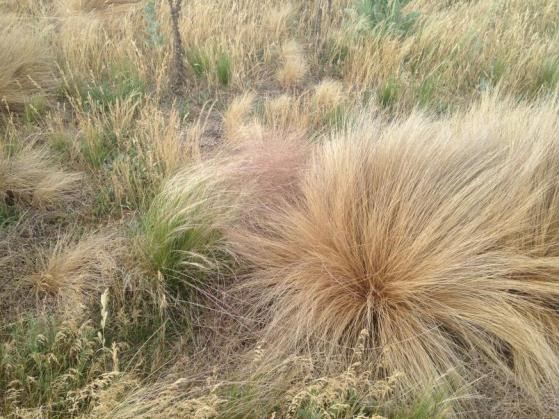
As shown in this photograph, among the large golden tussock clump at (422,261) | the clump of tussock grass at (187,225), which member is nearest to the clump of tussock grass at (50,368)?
the clump of tussock grass at (187,225)

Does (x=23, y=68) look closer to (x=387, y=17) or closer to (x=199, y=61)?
(x=199, y=61)

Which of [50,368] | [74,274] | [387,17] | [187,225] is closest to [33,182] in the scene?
[74,274]

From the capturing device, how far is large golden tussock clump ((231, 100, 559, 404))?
1875 millimetres

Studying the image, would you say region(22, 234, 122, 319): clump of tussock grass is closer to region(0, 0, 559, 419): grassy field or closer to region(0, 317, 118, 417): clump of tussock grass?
region(0, 0, 559, 419): grassy field

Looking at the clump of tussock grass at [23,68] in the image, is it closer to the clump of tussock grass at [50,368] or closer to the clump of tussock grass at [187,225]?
the clump of tussock grass at [187,225]

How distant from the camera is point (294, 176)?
8.97ft

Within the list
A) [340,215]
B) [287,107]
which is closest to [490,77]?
[287,107]

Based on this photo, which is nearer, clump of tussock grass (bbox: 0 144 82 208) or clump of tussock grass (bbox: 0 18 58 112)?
clump of tussock grass (bbox: 0 144 82 208)

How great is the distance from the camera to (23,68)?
12.0ft

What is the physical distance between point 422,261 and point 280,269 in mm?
617

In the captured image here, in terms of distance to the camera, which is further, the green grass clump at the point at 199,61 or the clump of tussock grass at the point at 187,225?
the green grass clump at the point at 199,61

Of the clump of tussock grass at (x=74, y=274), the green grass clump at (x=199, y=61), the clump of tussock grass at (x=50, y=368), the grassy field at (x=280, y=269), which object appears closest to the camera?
the clump of tussock grass at (x=50, y=368)

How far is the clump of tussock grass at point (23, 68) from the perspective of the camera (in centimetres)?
338

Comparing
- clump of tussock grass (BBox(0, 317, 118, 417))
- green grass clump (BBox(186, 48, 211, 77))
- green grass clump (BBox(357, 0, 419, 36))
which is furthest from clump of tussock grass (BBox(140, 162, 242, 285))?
green grass clump (BBox(357, 0, 419, 36))
